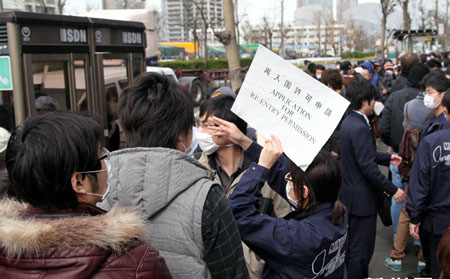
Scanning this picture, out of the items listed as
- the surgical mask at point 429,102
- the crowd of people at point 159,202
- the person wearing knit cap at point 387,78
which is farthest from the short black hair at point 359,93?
the person wearing knit cap at point 387,78

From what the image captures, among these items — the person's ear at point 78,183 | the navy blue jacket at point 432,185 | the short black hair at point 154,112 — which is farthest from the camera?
the navy blue jacket at point 432,185

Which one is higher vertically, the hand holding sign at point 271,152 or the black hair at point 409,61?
the black hair at point 409,61

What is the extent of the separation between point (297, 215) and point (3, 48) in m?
4.25

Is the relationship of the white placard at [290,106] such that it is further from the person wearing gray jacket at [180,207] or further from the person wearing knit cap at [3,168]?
the person wearing knit cap at [3,168]

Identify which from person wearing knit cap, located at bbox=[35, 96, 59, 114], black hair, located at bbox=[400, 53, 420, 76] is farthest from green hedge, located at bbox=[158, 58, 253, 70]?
person wearing knit cap, located at bbox=[35, 96, 59, 114]

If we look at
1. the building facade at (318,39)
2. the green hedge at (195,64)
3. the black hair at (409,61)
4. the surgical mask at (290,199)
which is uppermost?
the building facade at (318,39)

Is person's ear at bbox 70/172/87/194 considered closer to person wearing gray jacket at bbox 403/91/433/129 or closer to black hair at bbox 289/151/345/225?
black hair at bbox 289/151/345/225

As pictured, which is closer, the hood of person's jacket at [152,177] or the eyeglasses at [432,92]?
the hood of person's jacket at [152,177]

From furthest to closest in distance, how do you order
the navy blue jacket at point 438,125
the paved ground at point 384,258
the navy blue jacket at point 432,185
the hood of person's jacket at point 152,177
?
the paved ground at point 384,258
the navy blue jacket at point 438,125
the navy blue jacket at point 432,185
the hood of person's jacket at point 152,177

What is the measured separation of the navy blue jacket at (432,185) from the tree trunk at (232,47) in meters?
4.65

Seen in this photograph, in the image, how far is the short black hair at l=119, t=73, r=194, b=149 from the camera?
1.82m

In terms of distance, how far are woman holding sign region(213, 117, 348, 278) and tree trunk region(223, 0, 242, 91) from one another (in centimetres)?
568

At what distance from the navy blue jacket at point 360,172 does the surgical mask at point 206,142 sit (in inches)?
63.8

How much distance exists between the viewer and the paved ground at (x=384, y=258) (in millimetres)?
4660
